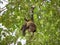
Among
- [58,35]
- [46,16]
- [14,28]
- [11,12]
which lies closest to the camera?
[11,12]

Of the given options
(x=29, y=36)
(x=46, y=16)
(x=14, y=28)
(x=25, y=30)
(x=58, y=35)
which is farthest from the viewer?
(x=58, y=35)

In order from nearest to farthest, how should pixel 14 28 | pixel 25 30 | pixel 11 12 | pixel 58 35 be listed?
pixel 25 30 < pixel 11 12 < pixel 14 28 < pixel 58 35

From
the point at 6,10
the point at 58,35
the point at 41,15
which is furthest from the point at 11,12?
the point at 58,35

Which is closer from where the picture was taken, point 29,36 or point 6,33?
point 29,36

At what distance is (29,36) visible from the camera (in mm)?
2723

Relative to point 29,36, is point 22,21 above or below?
above

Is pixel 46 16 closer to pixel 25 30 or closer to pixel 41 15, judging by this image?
pixel 41 15

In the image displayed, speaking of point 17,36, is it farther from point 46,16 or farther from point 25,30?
point 46,16

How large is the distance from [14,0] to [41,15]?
0.55 meters

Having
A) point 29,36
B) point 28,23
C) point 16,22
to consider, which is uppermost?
point 16,22

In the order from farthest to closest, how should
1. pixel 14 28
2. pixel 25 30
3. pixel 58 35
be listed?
pixel 58 35
pixel 14 28
pixel 25 30

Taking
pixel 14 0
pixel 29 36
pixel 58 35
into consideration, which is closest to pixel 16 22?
pixel 14 0

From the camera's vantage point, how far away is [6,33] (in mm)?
3141

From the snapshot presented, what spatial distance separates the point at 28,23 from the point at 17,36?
0.26 metres
